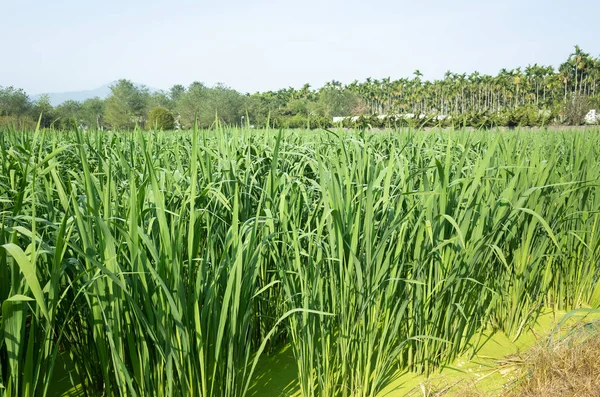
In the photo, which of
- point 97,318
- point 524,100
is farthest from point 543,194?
point 524,100

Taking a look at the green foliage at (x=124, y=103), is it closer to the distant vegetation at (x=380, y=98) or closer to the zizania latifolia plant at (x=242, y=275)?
the distant vegetation at (x=380, y=98)

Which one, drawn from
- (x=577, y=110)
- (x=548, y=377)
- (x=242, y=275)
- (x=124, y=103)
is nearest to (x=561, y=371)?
(x=548, y=377)

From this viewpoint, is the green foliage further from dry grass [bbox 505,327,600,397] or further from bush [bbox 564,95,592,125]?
dry grass [bbox 505,327,600,397]

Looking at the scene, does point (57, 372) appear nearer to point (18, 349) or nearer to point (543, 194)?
point (18, 349)

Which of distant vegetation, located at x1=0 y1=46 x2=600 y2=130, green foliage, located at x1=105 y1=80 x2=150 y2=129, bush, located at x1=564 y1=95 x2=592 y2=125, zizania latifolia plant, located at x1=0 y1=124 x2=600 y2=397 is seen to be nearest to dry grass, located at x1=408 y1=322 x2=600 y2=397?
zizania latifolia plant, located at x1=0 y1=124 x2=600 y2=397

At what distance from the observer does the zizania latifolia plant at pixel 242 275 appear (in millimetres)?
1312

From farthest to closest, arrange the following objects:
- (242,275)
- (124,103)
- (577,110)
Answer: (124,103) < (577,110) < (242,275)

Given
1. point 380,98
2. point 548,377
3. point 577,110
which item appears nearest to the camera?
point 548,377

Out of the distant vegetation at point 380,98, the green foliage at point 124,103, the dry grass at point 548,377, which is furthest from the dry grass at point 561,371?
the green foliage at point 124,103

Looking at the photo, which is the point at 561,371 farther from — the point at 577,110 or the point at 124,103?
the point at 124,103

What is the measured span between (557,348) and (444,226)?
2.58ft

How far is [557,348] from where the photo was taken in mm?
2059

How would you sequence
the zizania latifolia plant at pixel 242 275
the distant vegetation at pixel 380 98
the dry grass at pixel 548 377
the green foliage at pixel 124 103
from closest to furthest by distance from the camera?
1. the zizania latifolia plant at pixel 242 275
2. the dry grass at pixel 548 377
3. the distant vegetation at pixel 380 98
4. the green foliage at pixel 124 103

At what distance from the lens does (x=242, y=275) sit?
5.16 ft
